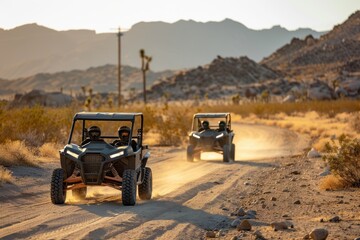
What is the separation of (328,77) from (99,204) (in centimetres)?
13360

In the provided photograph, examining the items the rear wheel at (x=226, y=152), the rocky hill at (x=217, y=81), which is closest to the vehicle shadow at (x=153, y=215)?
the rear wheel at (x=226, y=152)

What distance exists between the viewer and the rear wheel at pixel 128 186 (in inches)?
539

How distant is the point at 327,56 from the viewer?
539 feet

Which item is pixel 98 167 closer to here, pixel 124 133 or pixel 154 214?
pixel 124 133

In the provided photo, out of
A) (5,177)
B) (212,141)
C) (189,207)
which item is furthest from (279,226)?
(212,141)

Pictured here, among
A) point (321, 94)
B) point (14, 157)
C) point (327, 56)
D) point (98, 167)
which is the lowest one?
point (14, 157)

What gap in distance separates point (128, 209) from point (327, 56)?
155841mm

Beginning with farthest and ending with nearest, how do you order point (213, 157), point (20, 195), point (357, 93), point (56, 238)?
point (357, 93) < point (213, 157) < point (20, 195) < point (56, 238)

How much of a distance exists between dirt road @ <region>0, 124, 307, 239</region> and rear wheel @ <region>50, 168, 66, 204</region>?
0.20 metres

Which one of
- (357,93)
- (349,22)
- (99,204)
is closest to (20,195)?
(99,204)

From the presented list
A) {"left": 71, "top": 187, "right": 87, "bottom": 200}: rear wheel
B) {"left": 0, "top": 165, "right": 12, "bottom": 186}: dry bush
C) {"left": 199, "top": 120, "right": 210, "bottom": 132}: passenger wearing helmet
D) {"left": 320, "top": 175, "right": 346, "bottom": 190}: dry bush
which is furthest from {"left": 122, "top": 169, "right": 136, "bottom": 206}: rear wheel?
{"left": 199, "top": 120, "right": 210, "bottom": 132}: passenger wearing helmet

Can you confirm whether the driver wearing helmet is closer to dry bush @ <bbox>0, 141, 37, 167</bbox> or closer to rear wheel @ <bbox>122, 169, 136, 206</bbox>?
rear wheel @ <bbox>122, 169, 136, 206</bbox>

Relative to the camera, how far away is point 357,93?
109625 millimetres

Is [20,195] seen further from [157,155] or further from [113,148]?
[157,155]
